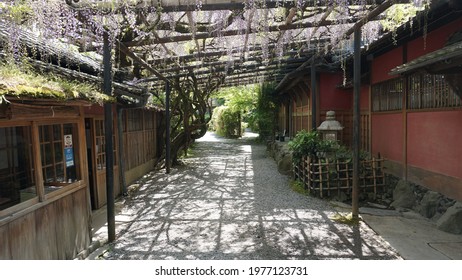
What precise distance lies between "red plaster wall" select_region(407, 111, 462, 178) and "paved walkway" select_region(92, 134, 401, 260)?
1.78 m

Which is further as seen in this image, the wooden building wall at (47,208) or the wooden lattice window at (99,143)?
the wooden lattice window at (99,143)

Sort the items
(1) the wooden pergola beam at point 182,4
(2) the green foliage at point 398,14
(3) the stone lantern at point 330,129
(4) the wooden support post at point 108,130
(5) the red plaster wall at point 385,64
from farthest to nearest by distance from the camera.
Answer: (3) the stone lantern at point 330,129
(5) the red plaster wall at point 385,64
(2) the green foliage at point 398,14
(4) the wooden support post at point 108,130
(1) the wooden pergola beam at point 182,4

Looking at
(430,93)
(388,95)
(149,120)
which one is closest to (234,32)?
(430,93)

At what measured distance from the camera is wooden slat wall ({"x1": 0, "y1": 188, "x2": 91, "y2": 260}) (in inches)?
117

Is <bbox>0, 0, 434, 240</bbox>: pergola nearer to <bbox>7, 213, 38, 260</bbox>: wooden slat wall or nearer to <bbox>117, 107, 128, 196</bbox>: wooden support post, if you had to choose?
<bbox>117, 107, 128, 196</bbox>: wooden support post

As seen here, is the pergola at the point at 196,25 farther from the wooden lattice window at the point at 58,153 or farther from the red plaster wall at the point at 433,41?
the red plaster wall at the point at 433,41

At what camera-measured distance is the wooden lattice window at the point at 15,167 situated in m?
3.68

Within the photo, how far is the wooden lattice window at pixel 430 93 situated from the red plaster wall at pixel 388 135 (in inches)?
27.7

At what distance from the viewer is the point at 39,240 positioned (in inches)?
132

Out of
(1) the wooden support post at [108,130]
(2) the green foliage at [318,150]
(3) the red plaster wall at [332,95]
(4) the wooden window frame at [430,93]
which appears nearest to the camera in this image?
(1) the wooden support post at [108,130]

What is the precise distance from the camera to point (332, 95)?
10.9 meters

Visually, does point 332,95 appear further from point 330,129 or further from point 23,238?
point 23,238

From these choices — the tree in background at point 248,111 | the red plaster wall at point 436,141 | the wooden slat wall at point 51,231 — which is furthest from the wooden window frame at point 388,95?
the tree in background at point 248,111

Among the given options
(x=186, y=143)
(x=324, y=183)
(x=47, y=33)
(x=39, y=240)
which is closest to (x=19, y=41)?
(x=47, y=33)
